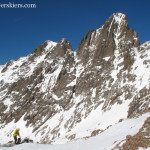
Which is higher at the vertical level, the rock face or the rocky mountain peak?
the rocky mountain peak

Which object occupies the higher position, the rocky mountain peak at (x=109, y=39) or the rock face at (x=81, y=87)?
the rocky mountain peak at (x=109, y=39)

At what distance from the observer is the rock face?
46812 millimetres

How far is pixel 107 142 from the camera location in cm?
1402

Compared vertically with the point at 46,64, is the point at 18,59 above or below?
above

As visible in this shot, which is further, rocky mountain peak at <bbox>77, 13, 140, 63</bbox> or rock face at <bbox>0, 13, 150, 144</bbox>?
rocky mountain peak at <bbox>77, 13, 140, 63</bbox>

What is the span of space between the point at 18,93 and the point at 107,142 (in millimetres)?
90603

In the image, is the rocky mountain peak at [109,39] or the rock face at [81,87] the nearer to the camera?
the rock face at [81,87]

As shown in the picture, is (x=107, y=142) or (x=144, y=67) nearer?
(x=107, y=142)

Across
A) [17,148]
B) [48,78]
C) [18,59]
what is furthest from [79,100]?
[18,59]

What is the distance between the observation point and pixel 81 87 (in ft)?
237

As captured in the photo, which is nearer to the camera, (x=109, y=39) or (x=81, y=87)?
(x=81, y=87)

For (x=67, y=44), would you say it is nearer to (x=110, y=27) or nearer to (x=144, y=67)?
(x=110, y=27)

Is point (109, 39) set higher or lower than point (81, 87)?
higher

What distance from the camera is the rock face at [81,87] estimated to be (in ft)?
154
